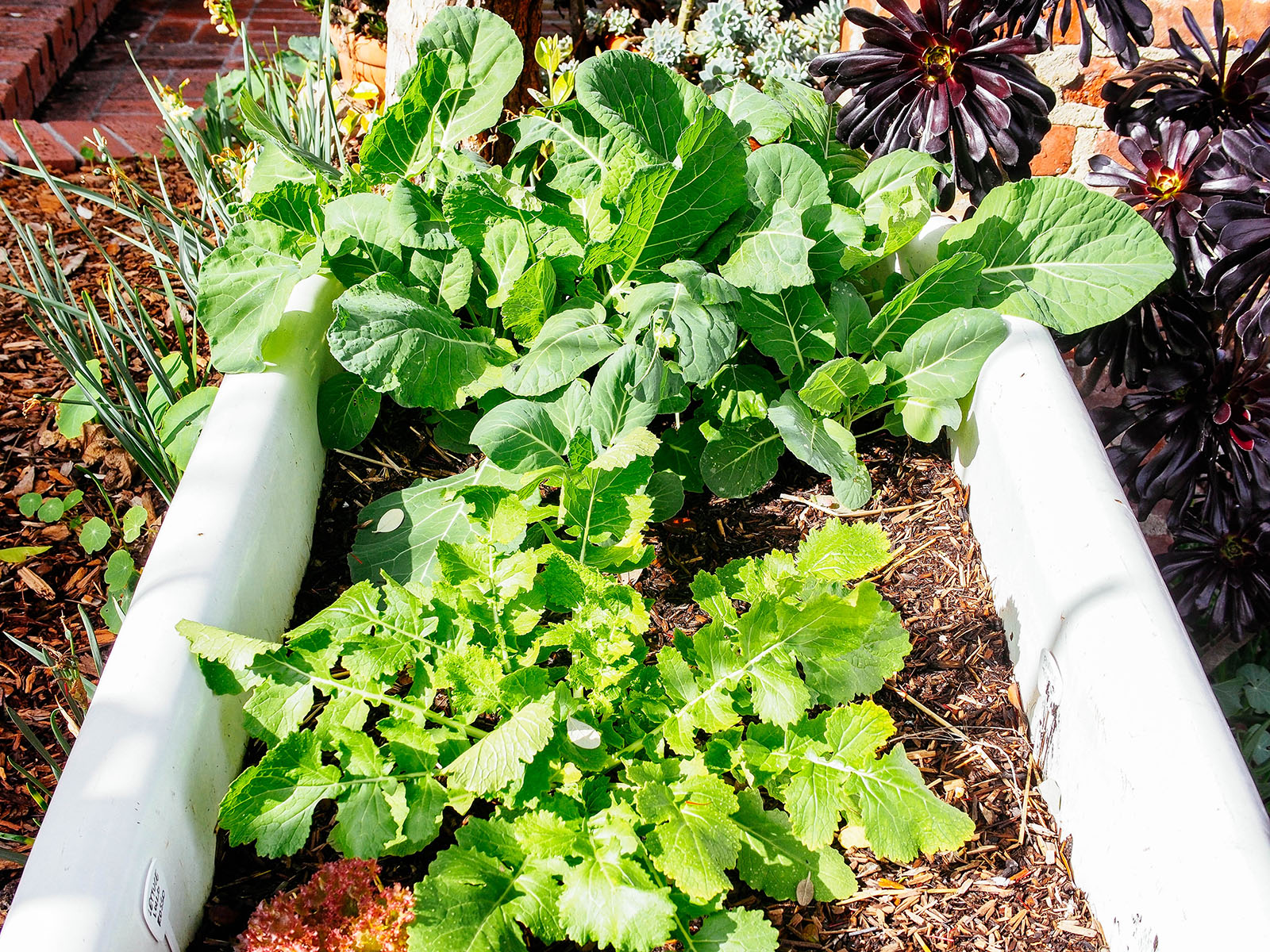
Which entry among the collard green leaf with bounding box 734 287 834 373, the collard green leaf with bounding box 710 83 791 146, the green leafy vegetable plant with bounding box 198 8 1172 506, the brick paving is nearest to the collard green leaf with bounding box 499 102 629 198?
the green leafy vegetable plant with bounding box 198 8 1172 506

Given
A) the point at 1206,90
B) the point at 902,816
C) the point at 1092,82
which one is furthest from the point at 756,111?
the point at 902,816

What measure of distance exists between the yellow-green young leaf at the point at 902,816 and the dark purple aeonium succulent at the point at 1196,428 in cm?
90

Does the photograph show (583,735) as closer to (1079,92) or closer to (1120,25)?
(1120,25)

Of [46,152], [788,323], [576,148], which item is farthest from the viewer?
[46,152]

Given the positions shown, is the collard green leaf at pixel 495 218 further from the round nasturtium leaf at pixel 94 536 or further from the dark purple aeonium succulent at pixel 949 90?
the round nasturtium leaf at pixel 94 536

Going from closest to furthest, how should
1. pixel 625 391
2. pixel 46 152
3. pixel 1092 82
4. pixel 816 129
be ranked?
pixel 625 391
pixel 816 129
pixel 1092 82
pixel 46 152

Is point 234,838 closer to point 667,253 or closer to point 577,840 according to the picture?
point 577,840

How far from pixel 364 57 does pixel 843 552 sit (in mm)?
2556

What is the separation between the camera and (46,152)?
8.99 feet

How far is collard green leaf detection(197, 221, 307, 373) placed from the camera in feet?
5.23

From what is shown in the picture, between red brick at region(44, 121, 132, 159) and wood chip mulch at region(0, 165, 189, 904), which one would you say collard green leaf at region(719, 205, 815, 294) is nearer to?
wood chip mulch at region(0, 165, 189, 904)

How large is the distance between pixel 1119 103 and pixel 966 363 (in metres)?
0.74

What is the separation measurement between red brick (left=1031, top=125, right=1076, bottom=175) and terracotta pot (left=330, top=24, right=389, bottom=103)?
1.93 meters

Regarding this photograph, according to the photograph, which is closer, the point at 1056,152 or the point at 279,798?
the point at 279,798
